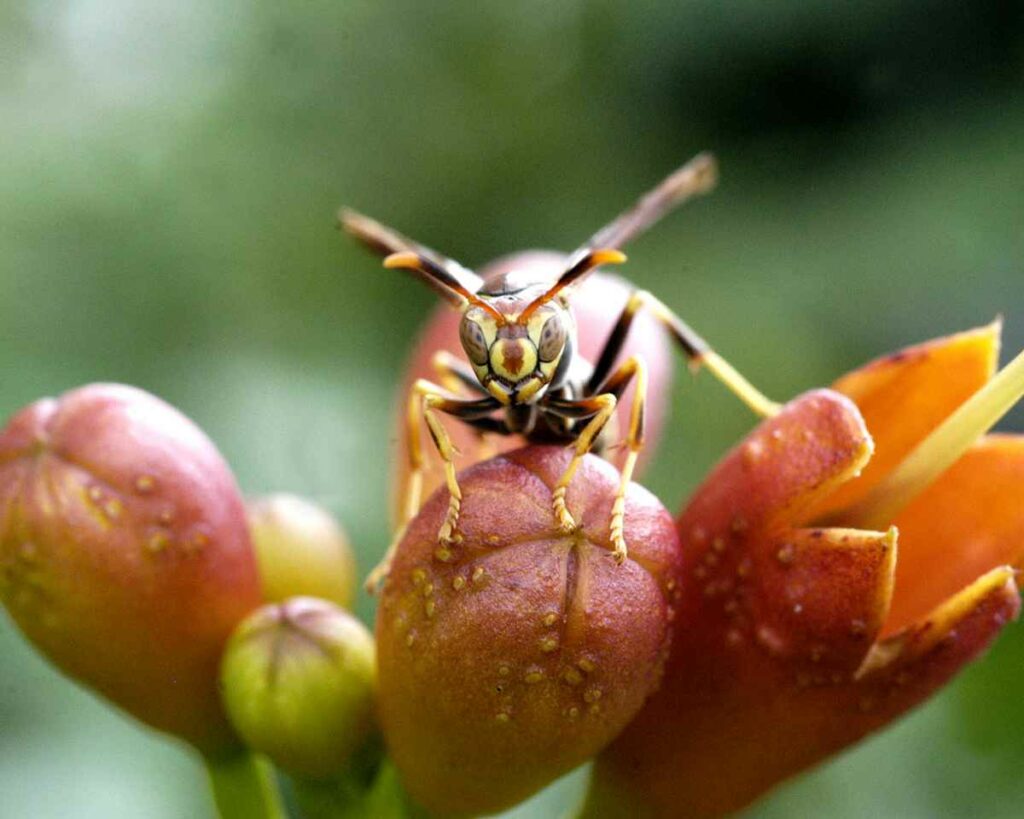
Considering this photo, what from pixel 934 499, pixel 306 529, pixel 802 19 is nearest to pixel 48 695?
pixel 306 529

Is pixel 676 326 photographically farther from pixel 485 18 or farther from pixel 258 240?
pixel 485 18

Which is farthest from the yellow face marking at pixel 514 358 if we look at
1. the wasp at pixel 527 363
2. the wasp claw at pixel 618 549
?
the wasp claw at pixel 618 549

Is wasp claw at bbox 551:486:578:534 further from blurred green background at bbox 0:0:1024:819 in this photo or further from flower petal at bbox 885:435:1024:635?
blurred green background at bbox 0:0:1024:819

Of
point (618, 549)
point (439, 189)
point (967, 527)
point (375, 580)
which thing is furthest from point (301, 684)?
point (439, 189)

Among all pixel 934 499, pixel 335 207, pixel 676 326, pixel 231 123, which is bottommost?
pixel 934 499

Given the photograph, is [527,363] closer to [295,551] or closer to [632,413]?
[632,413]

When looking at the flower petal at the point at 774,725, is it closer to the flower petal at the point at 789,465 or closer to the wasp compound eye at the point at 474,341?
the flower petal at the point at 789,465
